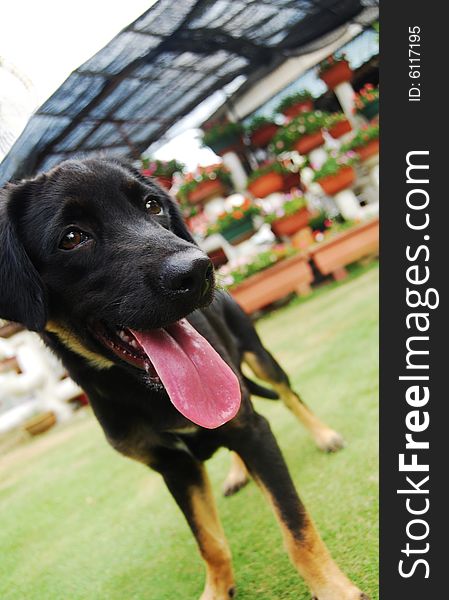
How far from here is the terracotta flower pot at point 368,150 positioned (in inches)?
411

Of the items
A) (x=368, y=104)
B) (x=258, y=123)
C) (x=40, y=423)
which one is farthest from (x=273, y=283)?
(x=368, y=104)

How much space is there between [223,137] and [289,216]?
9.84 ft

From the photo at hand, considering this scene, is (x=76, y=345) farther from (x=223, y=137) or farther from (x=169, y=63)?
(x=223, y=137)

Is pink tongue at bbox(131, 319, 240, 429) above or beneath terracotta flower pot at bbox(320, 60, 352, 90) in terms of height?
above

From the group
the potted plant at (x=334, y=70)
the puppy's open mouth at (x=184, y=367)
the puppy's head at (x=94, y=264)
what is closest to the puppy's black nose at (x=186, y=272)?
the puppy's head at (x=94, y=264)

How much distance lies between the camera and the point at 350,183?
35.5ft

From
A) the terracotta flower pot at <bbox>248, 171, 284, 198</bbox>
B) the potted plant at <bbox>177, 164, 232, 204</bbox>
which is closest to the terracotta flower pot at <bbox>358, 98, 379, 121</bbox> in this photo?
the terracotta flower pot at <bbox>248, 171, 284, 198</bbox>

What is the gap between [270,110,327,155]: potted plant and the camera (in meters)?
11.0

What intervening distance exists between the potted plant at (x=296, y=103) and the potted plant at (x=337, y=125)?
0.69m

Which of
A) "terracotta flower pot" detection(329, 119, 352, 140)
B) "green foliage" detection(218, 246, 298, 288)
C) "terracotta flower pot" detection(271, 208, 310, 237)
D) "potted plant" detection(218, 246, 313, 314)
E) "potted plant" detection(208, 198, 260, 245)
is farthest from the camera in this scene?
"terracotta flower pot" detection(329, 119, 352, 140)

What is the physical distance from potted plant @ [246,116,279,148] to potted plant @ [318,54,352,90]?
1.59 meters

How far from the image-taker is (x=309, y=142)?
11266 millimetres

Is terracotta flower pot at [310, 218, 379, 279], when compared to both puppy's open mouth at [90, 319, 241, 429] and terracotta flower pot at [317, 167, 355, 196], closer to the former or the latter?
terracotta flower pot at [317, 167, 355, 196]

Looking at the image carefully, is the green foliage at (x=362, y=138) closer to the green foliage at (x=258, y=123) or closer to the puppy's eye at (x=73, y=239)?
the green foliage at (x=258, y=123)
